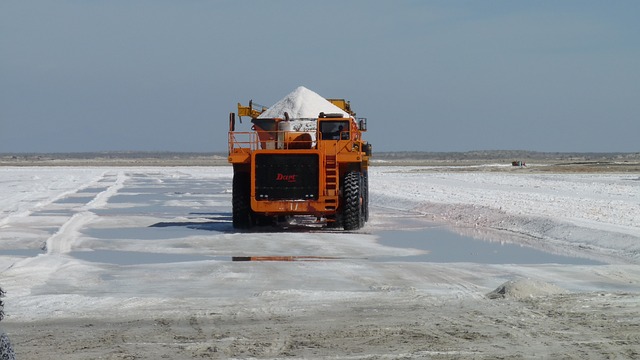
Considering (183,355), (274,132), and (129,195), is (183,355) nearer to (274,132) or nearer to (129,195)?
(274,132)

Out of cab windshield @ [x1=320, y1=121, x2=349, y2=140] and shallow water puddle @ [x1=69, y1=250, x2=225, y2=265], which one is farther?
cab windshield @ [x1=320, y1=121, x2=349, y2=140]

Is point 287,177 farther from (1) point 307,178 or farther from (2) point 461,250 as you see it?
(2) point 461,250

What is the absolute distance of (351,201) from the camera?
22.5 m

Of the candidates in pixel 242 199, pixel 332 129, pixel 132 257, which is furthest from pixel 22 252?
pixel 332 129

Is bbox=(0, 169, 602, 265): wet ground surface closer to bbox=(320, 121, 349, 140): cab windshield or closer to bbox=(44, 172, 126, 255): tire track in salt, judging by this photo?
bbox=(44, 172, 126, 255): tire track in salt

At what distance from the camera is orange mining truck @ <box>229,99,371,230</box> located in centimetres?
2233

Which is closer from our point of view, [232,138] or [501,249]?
[501,249]

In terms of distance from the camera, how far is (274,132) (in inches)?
943

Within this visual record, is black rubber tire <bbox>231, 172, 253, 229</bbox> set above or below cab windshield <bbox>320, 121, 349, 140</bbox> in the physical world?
below

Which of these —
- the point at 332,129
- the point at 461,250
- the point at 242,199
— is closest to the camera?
the point at 461,250

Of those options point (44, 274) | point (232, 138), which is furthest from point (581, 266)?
point (232, 138)

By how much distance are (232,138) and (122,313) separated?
12448mm

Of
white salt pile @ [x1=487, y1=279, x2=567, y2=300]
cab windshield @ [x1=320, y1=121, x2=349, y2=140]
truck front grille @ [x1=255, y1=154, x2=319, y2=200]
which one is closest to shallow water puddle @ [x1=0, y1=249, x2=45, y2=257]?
truck front grille @ [x1=255, y1=154, x2=319, y2=200]

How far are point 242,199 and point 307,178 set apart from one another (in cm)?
158
